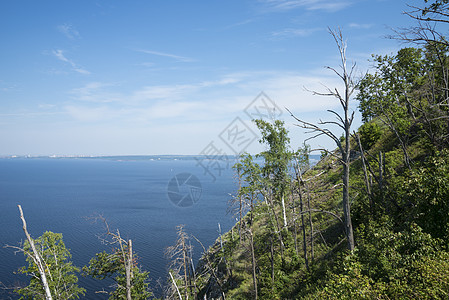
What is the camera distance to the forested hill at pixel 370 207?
904 centimetres

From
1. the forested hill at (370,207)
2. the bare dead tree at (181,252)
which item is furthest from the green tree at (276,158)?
the bare dead tree at (181,252)

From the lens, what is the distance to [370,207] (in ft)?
55.0

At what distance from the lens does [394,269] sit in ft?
29.3

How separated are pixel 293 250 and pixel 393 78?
17883 mm

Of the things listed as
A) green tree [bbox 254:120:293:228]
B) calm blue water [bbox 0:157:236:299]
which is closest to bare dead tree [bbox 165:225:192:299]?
green tree [bbox 254:120:293:228]

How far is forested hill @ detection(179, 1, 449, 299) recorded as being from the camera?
904 cm

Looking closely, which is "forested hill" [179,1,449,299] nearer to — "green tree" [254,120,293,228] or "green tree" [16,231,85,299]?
"green tree" [254,120,293,228]

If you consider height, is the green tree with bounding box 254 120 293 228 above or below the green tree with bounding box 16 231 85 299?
above

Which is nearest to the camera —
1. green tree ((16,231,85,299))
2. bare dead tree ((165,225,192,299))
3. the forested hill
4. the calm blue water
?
the forested hill

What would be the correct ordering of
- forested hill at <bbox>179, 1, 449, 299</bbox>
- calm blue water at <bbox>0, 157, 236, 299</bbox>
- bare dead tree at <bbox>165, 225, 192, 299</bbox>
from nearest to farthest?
1. forested hill at <bbox>179, 1, 449, 299</bbox>
2. bare dead tree at <bbox>165, 225, 192, 299</bbox>
3. calm blue water at <bbox>0, 157, 236, 299</bbox>

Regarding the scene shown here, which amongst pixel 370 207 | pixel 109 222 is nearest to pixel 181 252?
pixel 370 207

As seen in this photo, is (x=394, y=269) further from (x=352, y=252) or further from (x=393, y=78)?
(x=393, y=78)

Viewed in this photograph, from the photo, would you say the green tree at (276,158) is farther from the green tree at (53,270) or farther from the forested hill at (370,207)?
the green tree at (53,270)

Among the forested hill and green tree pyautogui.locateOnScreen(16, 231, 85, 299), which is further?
green tree pyautogui.locateOnScreen(16, 231, 85, 299)
